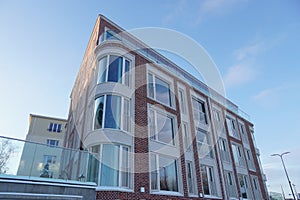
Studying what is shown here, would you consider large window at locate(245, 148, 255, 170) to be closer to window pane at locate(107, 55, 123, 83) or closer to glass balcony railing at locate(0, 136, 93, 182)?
window pane at locate(107, 55, 123, 83)

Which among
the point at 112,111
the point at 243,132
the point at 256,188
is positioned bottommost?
the point at 256,188

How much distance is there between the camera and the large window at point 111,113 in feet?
34.4

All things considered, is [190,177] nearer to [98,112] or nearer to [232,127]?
[98,112]

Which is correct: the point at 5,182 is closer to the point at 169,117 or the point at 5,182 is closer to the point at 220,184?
the point at 169,117

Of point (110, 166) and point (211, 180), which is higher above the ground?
point (110, 166)

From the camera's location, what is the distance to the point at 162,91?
48.7ft

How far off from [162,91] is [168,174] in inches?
228

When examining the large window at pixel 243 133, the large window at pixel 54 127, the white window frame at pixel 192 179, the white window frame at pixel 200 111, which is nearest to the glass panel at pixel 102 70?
the white window frame at pixel 192 179

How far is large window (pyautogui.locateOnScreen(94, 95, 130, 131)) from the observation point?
34.4ft

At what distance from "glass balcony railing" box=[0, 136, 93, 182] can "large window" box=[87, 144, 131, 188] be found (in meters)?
0.45

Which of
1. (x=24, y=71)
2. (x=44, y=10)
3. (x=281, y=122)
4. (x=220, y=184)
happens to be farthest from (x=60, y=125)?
(x=281, y=122)

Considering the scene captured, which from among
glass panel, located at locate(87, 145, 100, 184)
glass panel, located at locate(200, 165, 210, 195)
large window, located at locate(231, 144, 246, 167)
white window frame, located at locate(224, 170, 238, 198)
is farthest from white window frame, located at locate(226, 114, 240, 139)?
glass panel, located at locate(87, 145, 100, 184)

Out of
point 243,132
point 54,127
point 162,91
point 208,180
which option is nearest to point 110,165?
point 162,91

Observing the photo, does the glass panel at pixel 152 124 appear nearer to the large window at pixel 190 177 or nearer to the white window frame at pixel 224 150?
the large window at pixel 190 177
